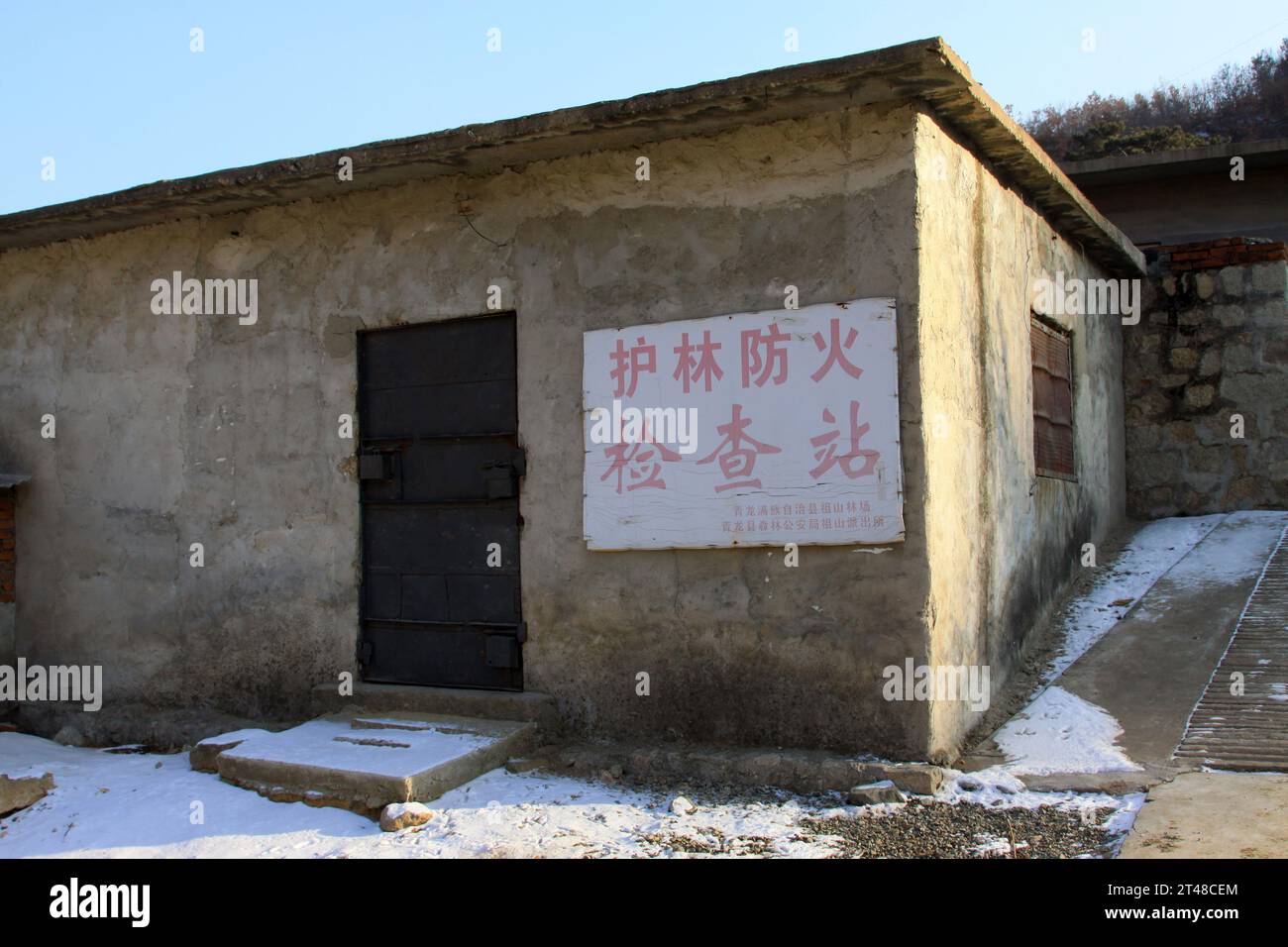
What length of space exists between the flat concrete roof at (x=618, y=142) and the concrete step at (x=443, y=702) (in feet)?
8.96

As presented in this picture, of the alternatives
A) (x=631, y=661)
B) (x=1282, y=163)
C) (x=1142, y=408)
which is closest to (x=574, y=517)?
(x=631, y=661)

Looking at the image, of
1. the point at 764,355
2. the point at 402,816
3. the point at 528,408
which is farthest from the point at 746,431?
the point at 402,816

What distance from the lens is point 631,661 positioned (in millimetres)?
5215

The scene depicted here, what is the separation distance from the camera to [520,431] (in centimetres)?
553

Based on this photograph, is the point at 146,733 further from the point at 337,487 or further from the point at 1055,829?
the point at 1055,829

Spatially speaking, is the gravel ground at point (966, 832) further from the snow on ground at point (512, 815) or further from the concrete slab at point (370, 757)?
the concrete slab at point (370, 757)

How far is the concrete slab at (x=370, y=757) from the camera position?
457cm

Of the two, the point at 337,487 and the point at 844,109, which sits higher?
the point at 844,109

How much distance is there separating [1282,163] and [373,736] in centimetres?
1154

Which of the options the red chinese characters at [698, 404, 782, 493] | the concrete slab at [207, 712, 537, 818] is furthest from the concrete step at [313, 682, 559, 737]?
the red chinese characters at [698, 404, 782, 493]

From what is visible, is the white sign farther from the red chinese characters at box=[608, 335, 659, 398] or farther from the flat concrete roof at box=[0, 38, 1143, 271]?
the flat concrete roof at box=[0, 38, 1143, 271]

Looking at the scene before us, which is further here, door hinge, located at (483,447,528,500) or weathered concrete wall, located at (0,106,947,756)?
door hinge, located at (483,447,528,500)

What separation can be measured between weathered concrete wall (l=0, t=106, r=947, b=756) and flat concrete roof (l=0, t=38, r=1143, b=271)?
13cm

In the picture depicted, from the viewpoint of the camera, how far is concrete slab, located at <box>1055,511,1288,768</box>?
16.3 feet
